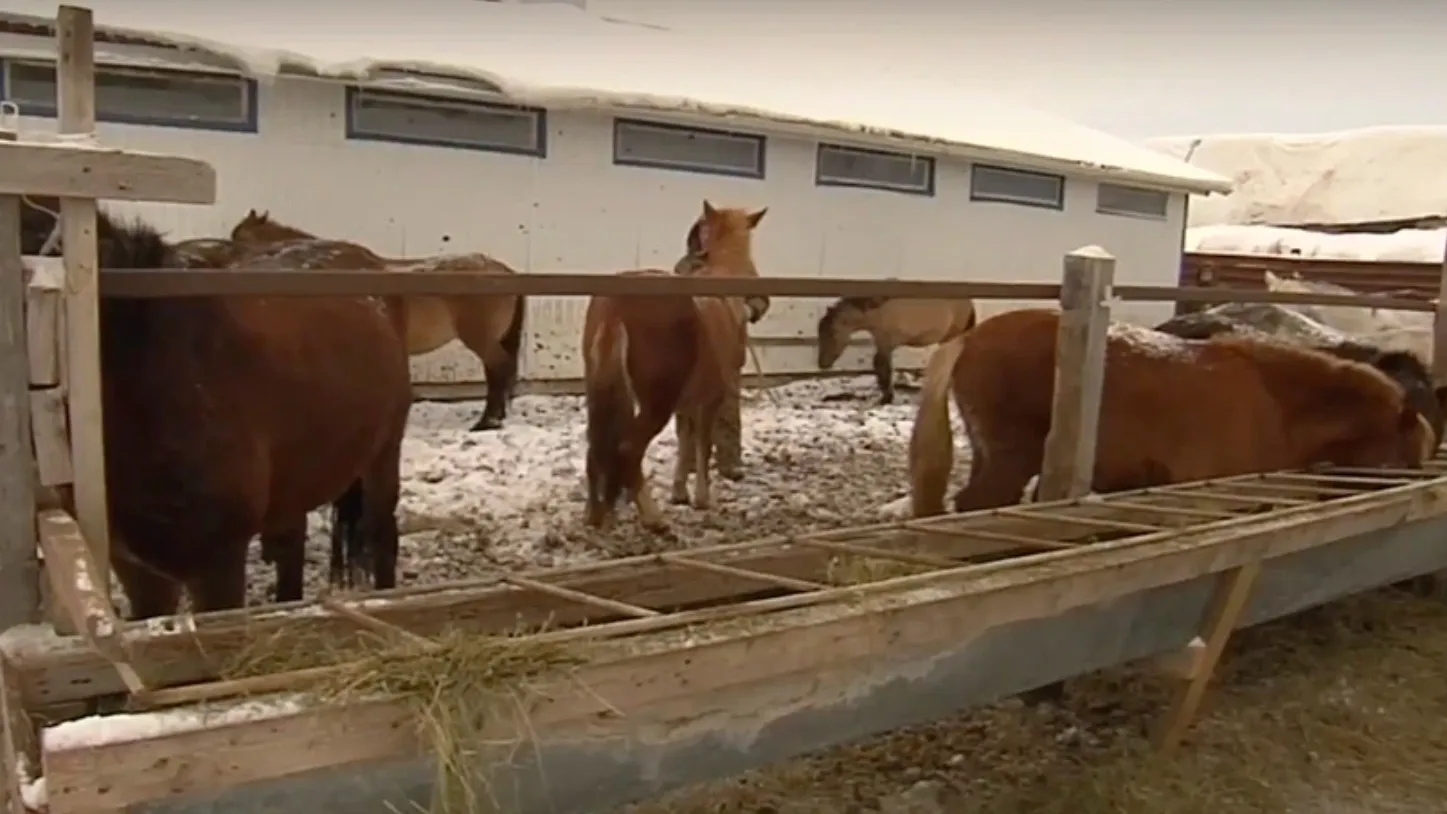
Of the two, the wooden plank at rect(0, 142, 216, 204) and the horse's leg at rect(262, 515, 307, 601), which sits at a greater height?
the wooden plank at rect(0, 142, 216, 204)

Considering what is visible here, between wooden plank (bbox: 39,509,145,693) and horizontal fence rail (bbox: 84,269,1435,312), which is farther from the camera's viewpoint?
horizontal fence rail (bbox: 84,269,1435,312)

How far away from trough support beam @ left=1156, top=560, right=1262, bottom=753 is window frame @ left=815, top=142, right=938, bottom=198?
752cm

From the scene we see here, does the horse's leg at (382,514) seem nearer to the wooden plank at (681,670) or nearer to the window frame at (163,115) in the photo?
the wooden plank at (681,670)

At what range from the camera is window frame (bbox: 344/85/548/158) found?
756 cm

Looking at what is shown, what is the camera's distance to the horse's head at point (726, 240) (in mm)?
6672

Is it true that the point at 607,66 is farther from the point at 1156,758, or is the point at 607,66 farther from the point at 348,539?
the point at 1156,758

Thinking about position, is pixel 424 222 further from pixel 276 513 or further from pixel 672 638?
pixel 672 638

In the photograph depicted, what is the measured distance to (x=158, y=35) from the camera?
680 cm

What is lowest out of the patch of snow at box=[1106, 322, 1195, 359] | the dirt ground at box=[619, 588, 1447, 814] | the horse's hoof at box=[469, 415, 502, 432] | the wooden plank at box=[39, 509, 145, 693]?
the dirt ground at box=[619, 588, 1447, 814]

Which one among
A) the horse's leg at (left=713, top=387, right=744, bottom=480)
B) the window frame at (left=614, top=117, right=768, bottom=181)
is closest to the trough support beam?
the horse's leg at (left=713, top=387, right=744, bottom=480)

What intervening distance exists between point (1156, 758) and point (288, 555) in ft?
7.46

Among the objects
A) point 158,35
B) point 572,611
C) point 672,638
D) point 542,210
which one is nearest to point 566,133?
point 542,210

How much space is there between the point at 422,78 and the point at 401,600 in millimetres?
6182

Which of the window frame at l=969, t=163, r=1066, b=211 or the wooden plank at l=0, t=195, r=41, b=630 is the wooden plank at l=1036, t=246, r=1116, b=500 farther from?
the window frame at l=969, t=163, r=1066, b=211
